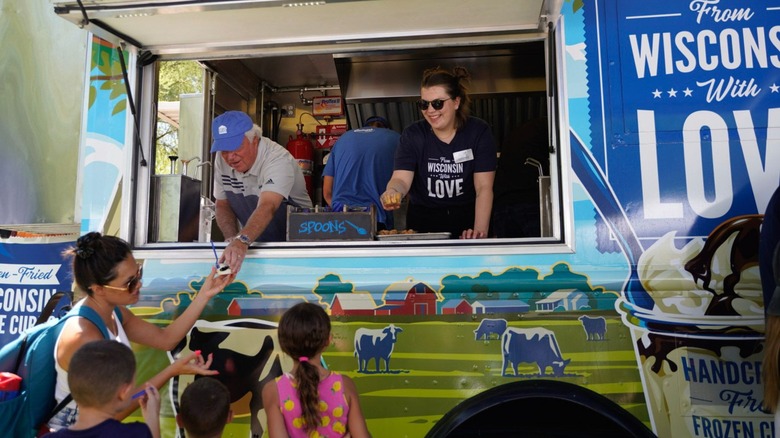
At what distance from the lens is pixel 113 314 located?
221cm

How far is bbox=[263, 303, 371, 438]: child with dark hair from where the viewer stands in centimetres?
199

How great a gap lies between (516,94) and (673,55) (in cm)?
289

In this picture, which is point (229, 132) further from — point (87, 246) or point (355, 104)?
point (355, 104)

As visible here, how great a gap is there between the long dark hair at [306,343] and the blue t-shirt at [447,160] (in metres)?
→ 1.30

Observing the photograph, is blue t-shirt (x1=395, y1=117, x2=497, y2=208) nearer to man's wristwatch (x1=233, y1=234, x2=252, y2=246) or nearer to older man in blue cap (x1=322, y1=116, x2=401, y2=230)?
older man in blue cap (x1=322, y1=116, x2=401, y2=230)

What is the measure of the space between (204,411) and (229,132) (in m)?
1.68

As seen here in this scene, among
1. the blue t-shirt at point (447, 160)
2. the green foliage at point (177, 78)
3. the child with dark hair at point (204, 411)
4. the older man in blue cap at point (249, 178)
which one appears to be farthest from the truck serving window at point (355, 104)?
the green foliage at point (177, 78)

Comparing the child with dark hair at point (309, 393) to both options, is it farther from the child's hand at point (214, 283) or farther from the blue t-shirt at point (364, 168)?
the blue t-shirt at point (364, 168)

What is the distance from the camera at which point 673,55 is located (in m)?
2.26

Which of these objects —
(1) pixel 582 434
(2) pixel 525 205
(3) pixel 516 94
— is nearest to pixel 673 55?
(2) pixel 525 205

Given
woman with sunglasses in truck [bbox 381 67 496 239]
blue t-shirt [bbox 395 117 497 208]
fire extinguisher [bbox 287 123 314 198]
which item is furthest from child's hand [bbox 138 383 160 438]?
fire extinguisher [bbox 287 123 314 198]

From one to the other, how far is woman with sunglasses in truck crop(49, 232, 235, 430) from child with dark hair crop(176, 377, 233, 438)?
107 mm

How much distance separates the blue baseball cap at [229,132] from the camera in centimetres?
323

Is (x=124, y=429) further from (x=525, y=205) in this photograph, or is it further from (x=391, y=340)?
(x=525, y=205)
